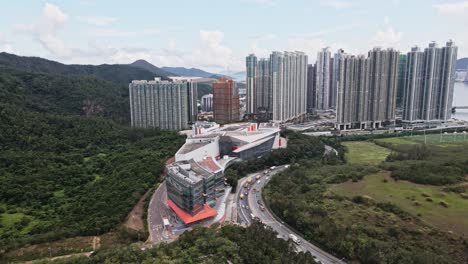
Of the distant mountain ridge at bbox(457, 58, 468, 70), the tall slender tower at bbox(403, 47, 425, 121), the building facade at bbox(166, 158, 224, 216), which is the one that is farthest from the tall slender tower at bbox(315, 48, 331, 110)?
the distant mountain ridge at bbox(457, 58, 468, 70)

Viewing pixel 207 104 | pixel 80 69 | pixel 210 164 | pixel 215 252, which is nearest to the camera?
Result: pixel 215 252

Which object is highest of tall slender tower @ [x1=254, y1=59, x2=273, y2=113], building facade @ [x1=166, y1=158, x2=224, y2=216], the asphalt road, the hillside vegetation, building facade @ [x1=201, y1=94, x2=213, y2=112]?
tall slender tower @ [x1=254, y1=59, x2=273, y2=113]

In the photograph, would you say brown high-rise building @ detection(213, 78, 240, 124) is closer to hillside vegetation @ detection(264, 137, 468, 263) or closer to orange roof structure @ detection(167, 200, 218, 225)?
hillside vegetation @ detection(264, 137, 468, 263)

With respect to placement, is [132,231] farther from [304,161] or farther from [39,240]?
[304,161]

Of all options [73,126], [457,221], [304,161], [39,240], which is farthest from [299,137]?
[39,240]

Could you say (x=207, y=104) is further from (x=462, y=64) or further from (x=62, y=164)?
(x=462, y=64)

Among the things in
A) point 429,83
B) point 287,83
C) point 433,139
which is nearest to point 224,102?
point 287,83
